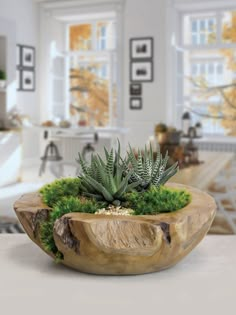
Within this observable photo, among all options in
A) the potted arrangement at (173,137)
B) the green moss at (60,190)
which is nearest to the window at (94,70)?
the potted arrangement at (173,137)

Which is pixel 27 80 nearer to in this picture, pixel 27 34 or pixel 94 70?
pixel 27 34

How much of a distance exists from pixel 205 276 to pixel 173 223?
0.15 metres

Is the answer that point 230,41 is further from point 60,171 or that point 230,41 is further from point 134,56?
point 60,171

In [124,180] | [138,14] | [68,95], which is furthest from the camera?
[68,95]

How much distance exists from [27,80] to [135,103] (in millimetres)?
2296

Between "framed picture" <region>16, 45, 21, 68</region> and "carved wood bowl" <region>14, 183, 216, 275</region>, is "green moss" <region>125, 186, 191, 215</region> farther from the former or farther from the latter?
"framed picture" <region>16, 45, 21, 68</region>

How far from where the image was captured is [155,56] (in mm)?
9750

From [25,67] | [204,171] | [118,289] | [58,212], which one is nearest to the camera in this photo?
[118,289]

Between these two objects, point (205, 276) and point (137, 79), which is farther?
point (137, 79)

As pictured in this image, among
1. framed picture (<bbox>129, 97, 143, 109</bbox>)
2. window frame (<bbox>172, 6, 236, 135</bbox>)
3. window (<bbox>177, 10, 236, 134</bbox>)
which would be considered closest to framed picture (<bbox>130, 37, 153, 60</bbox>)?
window frame (<bbox>172, 6, 236, 135</bbox>)

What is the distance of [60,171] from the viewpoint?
9133 mm

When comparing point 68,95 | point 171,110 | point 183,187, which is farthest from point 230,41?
point 183,187

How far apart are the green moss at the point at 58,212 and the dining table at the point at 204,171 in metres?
2.45

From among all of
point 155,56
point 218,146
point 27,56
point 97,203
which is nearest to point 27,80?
point 27,56
